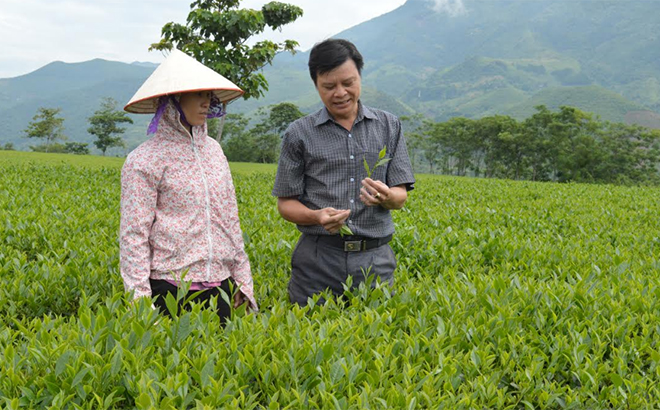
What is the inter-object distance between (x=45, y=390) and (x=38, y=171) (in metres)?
13.7

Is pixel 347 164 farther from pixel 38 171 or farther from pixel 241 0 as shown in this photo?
pixel 241 0

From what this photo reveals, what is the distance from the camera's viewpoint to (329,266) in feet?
10.1

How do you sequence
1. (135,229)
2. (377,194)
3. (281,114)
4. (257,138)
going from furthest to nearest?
(281,114)
(257,138)
(377,194)
(135,229)

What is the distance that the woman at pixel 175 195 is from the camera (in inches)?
102

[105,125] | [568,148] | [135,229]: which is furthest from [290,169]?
[105,125]

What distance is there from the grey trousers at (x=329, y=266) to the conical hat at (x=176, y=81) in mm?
1054

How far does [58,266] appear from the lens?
4.20 metres

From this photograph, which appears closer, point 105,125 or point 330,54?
point 330,54

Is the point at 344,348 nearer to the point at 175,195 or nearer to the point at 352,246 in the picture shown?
the point at 352,246

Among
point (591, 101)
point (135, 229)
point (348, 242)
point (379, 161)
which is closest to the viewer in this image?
point (135, 229)

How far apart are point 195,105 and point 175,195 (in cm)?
49

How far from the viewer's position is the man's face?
2832mm

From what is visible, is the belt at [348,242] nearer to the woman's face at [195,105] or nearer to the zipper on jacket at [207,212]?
the zipper on jacket at [207,212]

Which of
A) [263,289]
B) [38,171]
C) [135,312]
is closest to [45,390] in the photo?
[135,312]
